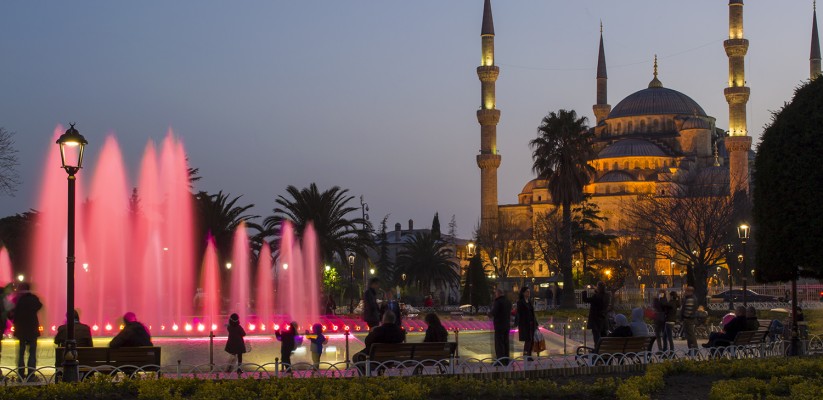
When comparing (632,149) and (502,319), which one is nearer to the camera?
(502,319)

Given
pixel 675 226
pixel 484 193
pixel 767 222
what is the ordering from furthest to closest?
pixel 484 193 → pixel 675 226 → pixel 767 222

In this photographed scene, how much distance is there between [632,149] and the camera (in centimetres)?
9788

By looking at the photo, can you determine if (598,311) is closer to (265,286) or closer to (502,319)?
(502,319)

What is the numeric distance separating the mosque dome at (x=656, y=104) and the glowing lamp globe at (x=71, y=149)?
95.8m

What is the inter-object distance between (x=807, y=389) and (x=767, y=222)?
A: 879 centimetres

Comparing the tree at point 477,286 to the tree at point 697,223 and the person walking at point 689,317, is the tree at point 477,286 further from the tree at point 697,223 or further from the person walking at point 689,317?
the person walking at point 689,317

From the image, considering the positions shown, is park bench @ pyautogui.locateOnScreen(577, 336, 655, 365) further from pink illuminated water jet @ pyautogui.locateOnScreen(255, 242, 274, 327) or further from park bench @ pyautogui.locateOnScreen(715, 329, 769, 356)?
pink illuminated water jet @ pyautogui.locateOnScreen(255, 242, 274, 327)

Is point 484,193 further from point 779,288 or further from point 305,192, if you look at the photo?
point 305,192

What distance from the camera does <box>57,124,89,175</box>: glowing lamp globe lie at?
11.9 m

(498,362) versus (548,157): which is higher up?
(548,157)

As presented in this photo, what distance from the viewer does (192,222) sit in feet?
136

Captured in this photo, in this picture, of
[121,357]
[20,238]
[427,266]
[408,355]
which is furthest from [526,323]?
[427,266]

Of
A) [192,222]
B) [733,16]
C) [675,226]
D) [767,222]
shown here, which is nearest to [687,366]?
[767,222]

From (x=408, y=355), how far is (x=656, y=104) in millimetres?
96035
